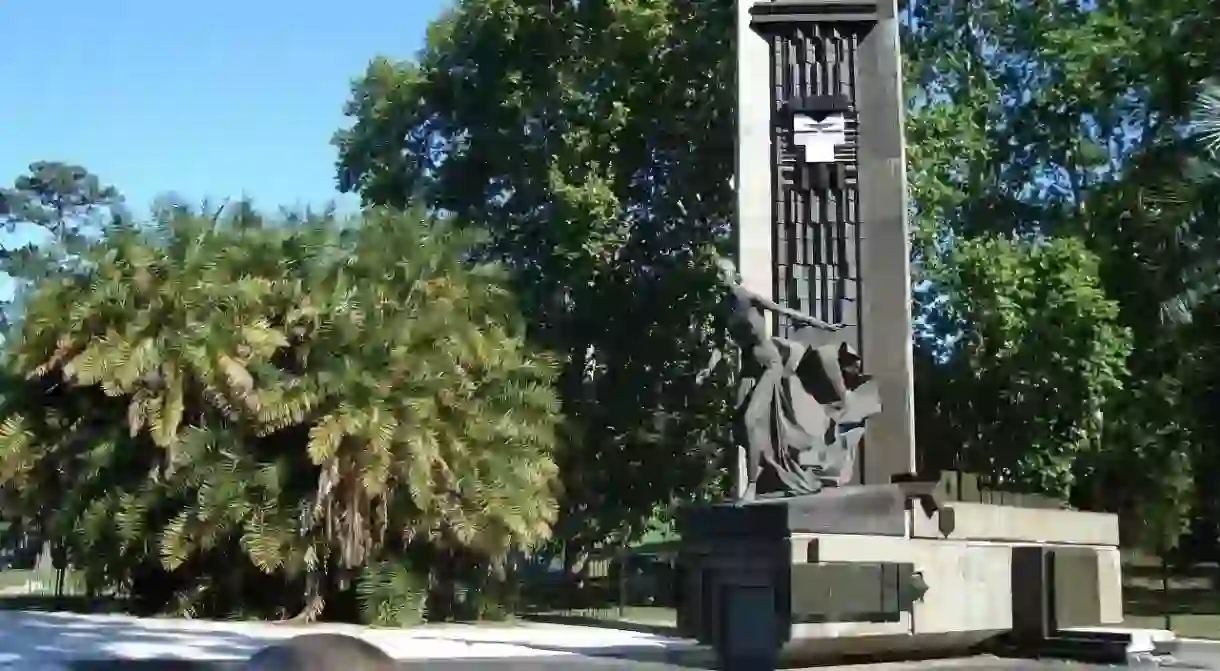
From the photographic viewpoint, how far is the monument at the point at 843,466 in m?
10.9

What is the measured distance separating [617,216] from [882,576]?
16716 millimetres

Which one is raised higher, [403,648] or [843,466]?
[843,466]

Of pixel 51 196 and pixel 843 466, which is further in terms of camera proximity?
pixel 51 196

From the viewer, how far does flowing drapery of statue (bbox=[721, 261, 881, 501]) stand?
43.5 ft

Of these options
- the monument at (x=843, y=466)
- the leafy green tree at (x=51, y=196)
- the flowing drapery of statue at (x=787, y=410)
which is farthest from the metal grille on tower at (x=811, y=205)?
the leafy green tree at (x=51, y=196)

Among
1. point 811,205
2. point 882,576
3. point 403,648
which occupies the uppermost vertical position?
point 811,205

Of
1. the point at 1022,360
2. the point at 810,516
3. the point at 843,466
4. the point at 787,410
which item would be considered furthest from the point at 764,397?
the point at 1022,360

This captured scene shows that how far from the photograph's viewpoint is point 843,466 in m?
14.1

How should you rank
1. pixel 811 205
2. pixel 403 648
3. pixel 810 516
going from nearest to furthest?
pixel 810 516
pixel 403 648
pixel 811 205

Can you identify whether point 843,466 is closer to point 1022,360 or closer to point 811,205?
point 811,205

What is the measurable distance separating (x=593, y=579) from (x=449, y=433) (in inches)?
468

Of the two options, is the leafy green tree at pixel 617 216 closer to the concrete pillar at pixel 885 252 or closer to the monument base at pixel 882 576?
the concrete pillar at pixel 885 252

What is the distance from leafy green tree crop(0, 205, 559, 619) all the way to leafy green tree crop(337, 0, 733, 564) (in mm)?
5772

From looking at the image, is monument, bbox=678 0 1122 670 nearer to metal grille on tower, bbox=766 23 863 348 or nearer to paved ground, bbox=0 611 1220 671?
metal grille on tower, bbox=766 23 863 348
